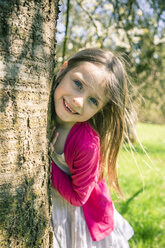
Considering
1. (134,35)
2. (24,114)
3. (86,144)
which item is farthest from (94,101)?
(134,35)

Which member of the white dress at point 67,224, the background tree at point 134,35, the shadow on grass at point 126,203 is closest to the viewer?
the white dress at point 67,224

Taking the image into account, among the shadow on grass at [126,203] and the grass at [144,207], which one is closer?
the grass at [144,207]

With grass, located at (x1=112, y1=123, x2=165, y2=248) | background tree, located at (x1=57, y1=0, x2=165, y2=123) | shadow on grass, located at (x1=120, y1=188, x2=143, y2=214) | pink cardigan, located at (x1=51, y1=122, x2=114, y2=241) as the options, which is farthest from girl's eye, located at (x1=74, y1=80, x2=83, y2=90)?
background tree, located at (x1=57, y1=0, x2=165, y2=123)

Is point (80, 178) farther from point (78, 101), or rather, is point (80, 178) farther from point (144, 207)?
point (144, 207)

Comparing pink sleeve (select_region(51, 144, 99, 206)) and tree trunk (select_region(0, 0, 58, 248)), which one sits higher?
tree trunk (select_region(0, 0, 58, 248))

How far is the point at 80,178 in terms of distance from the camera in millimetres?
1557

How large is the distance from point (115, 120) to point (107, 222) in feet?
2.48

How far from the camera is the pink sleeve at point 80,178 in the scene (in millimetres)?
1531

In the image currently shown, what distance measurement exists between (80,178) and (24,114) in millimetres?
658

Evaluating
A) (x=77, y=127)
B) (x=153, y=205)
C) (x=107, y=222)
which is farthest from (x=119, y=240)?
(x=153, y=205)

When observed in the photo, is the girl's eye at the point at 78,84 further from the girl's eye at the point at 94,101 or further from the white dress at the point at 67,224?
the white dress at the point at 67,224

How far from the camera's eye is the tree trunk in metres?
0.98

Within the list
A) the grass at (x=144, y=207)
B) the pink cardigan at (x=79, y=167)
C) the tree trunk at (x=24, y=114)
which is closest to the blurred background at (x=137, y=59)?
the grass at (x=144, y=207)

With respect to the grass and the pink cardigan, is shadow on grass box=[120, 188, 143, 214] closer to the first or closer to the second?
the grass
